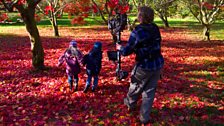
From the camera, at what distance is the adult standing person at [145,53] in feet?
20.6

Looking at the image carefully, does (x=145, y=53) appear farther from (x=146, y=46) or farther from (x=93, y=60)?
(x=93, y=60)

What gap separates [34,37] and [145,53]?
709 cm

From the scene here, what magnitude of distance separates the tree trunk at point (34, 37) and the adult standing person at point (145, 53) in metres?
6.48

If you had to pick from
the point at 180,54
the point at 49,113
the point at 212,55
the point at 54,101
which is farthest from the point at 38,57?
the point at 212,55

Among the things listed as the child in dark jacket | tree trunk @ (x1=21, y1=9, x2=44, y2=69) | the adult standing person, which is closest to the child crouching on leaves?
the child in dark jacket

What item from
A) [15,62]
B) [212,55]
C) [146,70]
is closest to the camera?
[146,70]

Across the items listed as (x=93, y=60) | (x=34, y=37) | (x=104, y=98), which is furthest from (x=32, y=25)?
(x=104, y=98)

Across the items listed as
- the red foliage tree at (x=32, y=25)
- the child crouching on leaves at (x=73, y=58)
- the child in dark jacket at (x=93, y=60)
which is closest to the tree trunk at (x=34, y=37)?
the red foliage tree at (x=32, y=25)

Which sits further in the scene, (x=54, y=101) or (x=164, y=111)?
(x=54, y=101)

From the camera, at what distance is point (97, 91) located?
375 inches

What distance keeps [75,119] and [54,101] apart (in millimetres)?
1596

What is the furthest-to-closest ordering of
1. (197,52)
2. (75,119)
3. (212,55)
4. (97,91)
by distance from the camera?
(197,52) < (212,55) < (97,91) < (75,119)

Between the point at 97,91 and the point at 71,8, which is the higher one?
the point at 71,8

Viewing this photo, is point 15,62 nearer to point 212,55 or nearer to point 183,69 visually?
point 183,69
